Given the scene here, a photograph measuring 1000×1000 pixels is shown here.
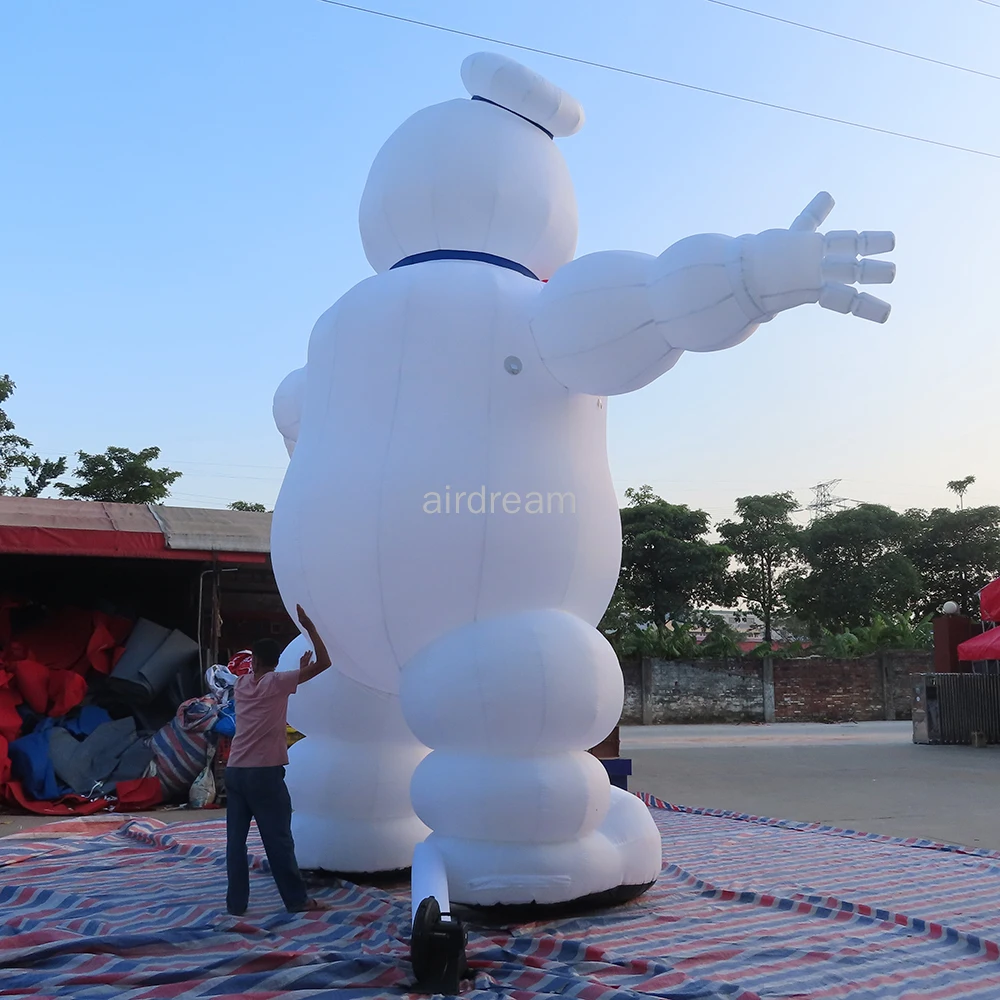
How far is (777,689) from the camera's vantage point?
1845 centimetres

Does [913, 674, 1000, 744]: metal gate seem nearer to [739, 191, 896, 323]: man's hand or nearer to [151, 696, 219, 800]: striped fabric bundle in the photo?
[151, 696, 219, 800]: striped fabric bundle

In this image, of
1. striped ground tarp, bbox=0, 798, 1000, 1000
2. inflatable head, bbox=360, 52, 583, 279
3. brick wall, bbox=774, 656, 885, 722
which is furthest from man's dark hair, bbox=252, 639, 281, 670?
brick wall, bbox=774, 656, 885, 722

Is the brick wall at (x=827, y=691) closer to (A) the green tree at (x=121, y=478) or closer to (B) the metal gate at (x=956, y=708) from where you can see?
(B) the metal gate at (x=956, y=708)

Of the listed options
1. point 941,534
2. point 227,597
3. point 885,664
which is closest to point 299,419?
point 227,597

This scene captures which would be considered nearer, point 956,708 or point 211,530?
point 211,530

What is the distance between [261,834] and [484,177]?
242 cm

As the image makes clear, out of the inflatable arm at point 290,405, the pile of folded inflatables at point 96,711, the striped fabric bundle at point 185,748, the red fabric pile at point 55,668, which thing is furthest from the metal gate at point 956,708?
the inflatable arm at point 290,405

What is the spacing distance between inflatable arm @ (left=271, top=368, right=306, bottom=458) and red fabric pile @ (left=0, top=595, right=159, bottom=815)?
10.6ft

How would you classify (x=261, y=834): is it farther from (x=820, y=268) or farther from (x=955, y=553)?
(x=955, y=553)

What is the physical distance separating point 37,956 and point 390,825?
1.31 metres

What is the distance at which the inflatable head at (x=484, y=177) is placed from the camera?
148 inches

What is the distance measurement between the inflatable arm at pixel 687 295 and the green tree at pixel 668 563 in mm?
18850

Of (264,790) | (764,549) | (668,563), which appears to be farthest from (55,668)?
(764,549)

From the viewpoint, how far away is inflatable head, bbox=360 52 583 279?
3.75 metres
